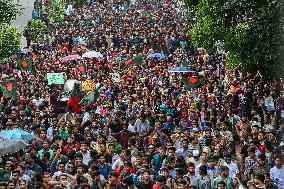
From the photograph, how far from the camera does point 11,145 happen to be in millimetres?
15945

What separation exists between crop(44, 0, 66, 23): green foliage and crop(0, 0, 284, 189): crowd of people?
50.4 feet

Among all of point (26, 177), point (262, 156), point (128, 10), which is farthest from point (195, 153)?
point (128, 10)

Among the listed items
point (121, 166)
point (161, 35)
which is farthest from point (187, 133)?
point (161, 35)

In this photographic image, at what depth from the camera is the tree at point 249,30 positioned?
60.7 feet

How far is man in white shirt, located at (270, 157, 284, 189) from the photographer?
13.2 metres

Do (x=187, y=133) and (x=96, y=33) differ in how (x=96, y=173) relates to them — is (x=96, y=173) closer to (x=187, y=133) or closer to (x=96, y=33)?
(x=187, y=133)

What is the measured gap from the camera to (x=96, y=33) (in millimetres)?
41750

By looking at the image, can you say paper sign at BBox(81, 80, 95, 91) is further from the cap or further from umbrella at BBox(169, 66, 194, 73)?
the cap

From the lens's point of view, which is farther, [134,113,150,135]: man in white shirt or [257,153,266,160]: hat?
[134,113,150,135]: man in white shirt

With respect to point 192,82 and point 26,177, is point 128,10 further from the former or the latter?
point 26,177

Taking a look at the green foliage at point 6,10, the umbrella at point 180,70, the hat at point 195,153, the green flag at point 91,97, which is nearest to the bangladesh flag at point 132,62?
the umbrella at point 180,70

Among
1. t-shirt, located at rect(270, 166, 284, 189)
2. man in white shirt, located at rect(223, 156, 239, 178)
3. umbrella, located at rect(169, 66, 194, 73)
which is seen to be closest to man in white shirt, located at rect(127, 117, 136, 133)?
man in white shirt, located at rect(223, 156, 239, 178)

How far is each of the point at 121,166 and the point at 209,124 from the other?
9.92 feet

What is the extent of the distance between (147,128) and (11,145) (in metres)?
3.78
